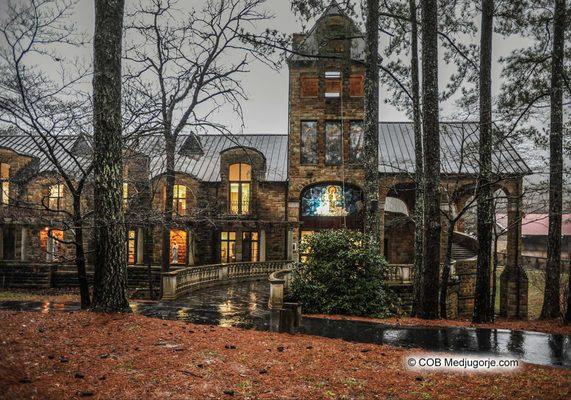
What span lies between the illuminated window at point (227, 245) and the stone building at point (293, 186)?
7 cm

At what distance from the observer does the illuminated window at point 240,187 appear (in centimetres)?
2333

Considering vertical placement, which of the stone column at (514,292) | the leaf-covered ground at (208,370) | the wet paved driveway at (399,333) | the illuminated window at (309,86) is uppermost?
the illuminated window at (309,86)

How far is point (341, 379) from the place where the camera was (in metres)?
4.87

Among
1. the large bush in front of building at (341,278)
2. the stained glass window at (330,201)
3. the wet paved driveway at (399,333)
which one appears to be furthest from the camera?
the stained glass window at (330,201)

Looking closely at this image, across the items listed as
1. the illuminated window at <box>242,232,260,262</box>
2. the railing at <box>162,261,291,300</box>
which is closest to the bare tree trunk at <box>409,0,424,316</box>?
the railing at <box>162,261,291,300</box>

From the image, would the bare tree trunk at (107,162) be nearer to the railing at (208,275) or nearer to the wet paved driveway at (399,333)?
the wet paved driveway at (399,333)

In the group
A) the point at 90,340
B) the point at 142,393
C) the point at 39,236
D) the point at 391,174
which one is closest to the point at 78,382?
the point at 142,393

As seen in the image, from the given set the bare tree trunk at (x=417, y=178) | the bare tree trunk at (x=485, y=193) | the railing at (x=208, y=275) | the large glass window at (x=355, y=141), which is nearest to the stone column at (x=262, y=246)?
the railing at (x=208, y=275)

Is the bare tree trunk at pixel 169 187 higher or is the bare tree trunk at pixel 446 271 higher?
the bare tree trunk at pixel 169 187

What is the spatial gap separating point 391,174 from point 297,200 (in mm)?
6060

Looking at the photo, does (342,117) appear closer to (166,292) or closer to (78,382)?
(166,292)

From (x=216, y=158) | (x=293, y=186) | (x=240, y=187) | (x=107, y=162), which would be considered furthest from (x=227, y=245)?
(x=107, y=162)

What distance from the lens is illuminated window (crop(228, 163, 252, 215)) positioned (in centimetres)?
2333

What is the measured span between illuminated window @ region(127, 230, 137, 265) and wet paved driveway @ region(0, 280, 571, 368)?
13.8m
